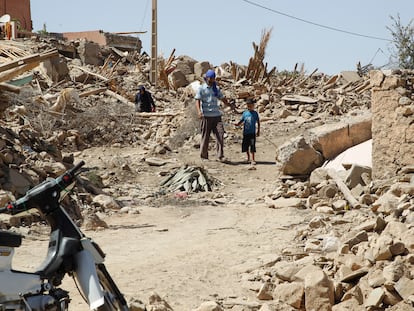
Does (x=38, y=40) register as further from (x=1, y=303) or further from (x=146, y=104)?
(x=1, y=303)

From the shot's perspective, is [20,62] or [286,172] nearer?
[20,62]

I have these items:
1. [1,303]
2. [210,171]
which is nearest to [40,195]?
[1,303]

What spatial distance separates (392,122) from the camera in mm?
8125

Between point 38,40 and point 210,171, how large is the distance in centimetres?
1552

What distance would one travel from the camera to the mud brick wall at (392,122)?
8.02 m

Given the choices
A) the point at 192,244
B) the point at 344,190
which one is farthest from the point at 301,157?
the point at 192,244

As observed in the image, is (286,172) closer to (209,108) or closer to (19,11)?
(209,108)

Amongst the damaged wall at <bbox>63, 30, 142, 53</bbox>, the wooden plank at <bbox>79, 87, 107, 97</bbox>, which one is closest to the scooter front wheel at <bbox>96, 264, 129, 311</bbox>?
the wooden plank at <bbox>79, 87, 107, 97</bbox>

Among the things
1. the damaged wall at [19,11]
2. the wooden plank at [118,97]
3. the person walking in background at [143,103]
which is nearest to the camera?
the person walking in background at [143,103]

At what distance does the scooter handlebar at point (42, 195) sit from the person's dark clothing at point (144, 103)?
14545 millimetres

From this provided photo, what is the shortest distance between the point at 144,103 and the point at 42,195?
14.8 meters

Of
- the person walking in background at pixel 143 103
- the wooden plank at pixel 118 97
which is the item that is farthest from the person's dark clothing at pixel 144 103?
the wooden plank at pixel 118 97

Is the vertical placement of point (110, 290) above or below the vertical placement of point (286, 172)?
above

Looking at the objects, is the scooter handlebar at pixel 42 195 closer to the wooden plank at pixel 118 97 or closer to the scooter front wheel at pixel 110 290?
the scooter front wheel at pixel 110 290
